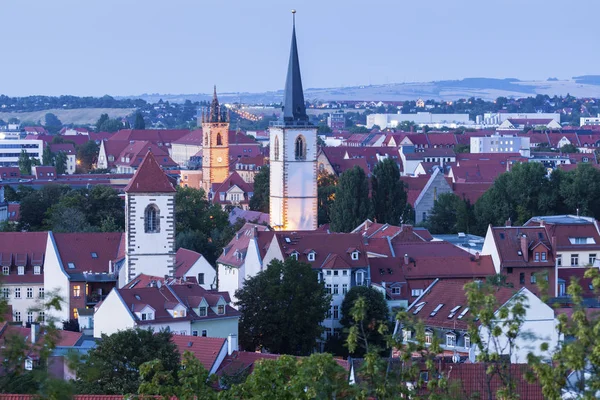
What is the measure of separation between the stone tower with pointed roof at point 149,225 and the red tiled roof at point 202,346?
35.0 feet

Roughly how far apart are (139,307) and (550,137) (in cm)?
14005

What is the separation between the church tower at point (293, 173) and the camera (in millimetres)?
73812

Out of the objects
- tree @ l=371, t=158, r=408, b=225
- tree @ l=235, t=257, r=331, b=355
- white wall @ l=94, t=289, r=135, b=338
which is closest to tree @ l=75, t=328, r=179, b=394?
white wall @ l=94, t=289, r=135, b=338

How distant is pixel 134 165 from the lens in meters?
147

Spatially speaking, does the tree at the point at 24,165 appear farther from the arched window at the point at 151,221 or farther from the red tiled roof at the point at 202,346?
the red tiled roof at the point at 202,346

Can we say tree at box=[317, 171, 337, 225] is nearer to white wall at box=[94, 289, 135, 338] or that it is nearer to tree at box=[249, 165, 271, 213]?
tree at box=[249, 165, 271, 213]

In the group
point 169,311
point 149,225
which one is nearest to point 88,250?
point 149,225

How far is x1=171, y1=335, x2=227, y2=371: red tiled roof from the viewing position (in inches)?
1502

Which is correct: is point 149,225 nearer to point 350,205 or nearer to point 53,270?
point 53,270

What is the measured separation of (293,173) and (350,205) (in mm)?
3143

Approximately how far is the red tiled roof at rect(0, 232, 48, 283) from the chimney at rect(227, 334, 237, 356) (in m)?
15.7

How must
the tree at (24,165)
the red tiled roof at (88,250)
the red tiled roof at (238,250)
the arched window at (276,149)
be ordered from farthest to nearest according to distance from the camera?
1. the tree at (24,165)
2. the arched window at (276,149)
3. the red tiled roof at (238,250)
4. the red tiled roof at (88,250)

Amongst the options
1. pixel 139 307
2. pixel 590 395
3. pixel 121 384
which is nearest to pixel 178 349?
pixel 121 384

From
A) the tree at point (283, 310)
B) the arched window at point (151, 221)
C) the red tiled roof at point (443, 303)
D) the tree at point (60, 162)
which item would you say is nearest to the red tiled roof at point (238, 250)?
the arched window at point (151, 221)
